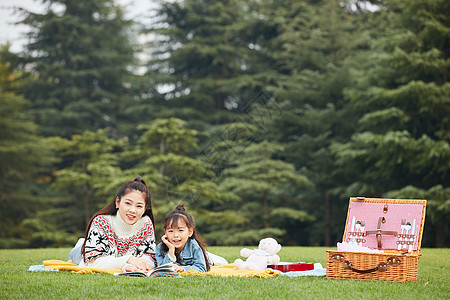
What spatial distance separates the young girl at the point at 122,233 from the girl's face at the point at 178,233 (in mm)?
323

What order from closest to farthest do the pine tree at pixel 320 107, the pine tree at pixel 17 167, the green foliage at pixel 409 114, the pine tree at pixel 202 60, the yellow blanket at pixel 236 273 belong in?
1. the yellow blanket at pixel 236 273
2. the green foliage at pixel 409 114
3. the pine tree at pixel 320 107
4. the pine tree at pixel 17 167
5. the pine tree at pixel 202 60

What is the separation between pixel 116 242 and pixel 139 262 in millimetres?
438

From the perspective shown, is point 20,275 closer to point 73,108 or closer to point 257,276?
point 257,276

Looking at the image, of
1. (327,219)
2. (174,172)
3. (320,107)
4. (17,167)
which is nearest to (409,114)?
(320,107)

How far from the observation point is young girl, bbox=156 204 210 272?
560 cm

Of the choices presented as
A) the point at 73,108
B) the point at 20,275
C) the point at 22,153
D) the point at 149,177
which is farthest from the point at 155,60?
Result: the point at 20,275

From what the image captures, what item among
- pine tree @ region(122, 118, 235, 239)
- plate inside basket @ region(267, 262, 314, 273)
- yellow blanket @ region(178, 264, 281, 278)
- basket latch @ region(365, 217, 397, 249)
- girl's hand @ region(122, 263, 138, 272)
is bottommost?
girl's hand @ region(122, 263, 138, 272)

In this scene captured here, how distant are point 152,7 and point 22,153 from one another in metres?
8.10

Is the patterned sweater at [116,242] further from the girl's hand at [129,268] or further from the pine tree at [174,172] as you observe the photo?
the pine tree at [174,172]

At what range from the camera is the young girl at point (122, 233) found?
5.64 m

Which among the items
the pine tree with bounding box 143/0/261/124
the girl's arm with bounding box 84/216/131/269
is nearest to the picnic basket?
the girl's arm with bounding box 84/216/131/269

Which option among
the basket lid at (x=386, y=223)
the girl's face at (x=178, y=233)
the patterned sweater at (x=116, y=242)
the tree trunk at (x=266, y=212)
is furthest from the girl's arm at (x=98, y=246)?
the tree trunk at (x=266, y=212)

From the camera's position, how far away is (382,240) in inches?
229

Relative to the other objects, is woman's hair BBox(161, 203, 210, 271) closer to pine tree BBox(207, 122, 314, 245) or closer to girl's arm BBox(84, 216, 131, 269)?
girl's arm BBox(84, 216, 131, 269)
